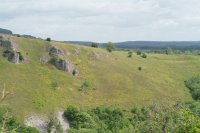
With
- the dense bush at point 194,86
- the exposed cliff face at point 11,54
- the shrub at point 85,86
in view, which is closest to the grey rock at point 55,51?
the exposed cliff face at point 11,54

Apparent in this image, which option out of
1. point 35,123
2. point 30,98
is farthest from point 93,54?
point 35,123

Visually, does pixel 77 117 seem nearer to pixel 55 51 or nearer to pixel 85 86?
pixel 85 86

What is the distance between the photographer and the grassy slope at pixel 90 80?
133125mm

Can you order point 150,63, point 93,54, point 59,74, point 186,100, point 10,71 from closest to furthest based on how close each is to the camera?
point 10,71, point 59,74, point 186,100, point 93,54, point 150,63

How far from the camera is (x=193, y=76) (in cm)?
19050

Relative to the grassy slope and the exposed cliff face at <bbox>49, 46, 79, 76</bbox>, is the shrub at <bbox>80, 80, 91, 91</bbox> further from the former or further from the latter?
the exposed cliff face at <bbox>49, 46, 79, 76</bbox>

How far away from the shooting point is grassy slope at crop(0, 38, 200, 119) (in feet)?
437

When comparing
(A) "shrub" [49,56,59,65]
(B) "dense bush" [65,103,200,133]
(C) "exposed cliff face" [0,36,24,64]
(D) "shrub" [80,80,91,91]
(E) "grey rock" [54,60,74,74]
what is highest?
(C) "exposed cliff face" [0,36,24,64]

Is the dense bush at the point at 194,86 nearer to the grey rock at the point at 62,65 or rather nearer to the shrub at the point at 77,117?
the grey rock at the point at 62,65

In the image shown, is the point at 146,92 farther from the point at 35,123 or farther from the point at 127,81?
the point at 35,123

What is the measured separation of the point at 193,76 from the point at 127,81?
136 ft

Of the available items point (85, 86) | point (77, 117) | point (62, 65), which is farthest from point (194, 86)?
point (77, 117)

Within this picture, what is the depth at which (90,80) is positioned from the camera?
15325 cm

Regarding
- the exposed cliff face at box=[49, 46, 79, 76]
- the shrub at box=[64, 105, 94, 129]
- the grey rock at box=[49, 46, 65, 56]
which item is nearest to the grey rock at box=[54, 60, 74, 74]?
the exposed cliff face at box=[49, 46, 79, 76]
